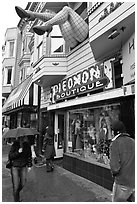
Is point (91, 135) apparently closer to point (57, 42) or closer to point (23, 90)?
point (57, 42)

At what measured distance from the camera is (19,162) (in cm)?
386

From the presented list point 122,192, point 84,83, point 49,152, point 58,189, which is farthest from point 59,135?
point 122,192

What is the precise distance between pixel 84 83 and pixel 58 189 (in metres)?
3.95

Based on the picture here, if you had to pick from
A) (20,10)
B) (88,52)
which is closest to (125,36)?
(88,52)

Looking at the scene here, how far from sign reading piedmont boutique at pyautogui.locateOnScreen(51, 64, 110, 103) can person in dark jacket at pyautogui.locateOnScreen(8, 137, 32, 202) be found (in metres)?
3.33

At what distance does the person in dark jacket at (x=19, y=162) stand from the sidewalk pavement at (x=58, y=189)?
634 millimetres

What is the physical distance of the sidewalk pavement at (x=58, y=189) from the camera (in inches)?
168

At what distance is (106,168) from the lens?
4941 mm

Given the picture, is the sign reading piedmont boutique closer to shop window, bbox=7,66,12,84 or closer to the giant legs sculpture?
the giant legs sculpture

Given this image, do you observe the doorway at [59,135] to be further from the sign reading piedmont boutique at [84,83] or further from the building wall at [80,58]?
the building wall at [80,58]

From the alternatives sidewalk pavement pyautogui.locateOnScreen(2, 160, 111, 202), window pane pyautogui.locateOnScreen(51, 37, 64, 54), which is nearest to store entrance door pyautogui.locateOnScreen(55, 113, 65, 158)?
sidewalk pavement pyautogui.locateOnScreen(2, 160, 111, 202)

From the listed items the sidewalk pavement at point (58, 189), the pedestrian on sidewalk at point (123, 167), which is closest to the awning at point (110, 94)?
the pedestrian on sidewalk at point (123, 167)

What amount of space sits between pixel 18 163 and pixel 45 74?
563cm

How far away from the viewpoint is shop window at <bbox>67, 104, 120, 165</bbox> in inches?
213
